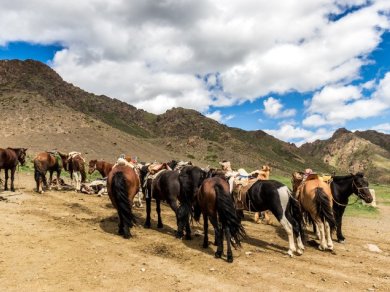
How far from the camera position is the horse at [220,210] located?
925cm

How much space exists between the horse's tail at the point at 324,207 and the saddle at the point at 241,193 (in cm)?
214

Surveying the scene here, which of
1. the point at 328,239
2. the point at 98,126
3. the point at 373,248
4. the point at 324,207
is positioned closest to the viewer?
the point at 328,239

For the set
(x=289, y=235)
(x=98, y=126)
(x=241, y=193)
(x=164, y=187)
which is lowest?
(x=289, y=235)

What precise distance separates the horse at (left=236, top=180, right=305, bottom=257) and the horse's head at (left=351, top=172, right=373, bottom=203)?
282 centimetres

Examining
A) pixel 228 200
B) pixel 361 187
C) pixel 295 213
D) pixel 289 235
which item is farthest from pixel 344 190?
pixel 228 200

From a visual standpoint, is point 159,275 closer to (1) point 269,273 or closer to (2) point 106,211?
(1) point 269,273

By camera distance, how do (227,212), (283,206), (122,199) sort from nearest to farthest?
(227,212)
(283,206)
(122,199)

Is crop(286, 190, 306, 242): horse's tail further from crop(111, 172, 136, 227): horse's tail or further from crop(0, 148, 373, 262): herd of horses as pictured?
crop(111, 172, 136, 227): horse's tail

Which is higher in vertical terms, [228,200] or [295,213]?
[228,200]

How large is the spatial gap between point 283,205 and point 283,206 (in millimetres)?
30

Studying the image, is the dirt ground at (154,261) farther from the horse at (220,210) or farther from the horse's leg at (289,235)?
the horse at (220,210)

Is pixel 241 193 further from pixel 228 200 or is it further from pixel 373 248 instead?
pixel 373 248

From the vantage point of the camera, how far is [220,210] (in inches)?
369

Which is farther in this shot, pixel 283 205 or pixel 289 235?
pixel 283 205
